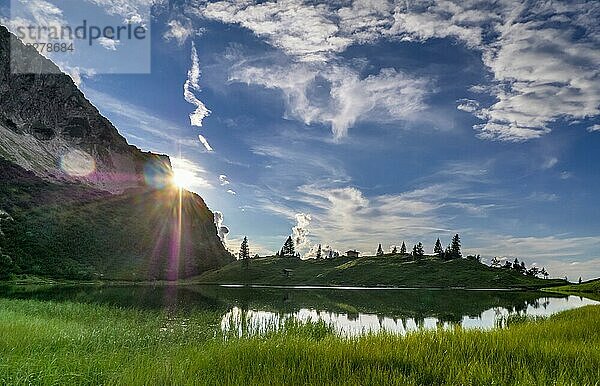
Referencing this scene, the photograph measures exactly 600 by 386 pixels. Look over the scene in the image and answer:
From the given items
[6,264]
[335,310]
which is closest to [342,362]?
[335,310]

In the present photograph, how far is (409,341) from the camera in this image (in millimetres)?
15375

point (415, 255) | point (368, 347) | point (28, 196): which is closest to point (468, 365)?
point (368, 347)

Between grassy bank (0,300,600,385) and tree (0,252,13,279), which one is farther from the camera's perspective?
tree (0,252,13,279)

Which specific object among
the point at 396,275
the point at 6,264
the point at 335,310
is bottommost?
the point at 396,275

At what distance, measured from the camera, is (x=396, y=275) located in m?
166

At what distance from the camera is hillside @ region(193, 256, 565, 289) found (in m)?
154

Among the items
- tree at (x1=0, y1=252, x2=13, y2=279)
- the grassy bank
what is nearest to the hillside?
tree at (x1=0, y1=252, x2=13, y2=279)

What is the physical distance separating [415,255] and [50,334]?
19355 centimetres

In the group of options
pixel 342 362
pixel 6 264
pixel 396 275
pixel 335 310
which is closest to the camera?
pixel 342 362

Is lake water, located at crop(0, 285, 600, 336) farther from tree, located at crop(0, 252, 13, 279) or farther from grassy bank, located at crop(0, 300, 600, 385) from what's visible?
tree, located at crop(0, 252, 13, 279)

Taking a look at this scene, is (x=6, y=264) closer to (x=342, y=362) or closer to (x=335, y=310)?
(x=335, y=310)

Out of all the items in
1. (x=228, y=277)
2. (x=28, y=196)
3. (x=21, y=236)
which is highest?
(x=28, y=196)

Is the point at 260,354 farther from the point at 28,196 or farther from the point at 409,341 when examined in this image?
the point at 28,196

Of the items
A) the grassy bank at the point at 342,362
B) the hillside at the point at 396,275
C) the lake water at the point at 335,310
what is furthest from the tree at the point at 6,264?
the grassy bank at the point at 342,362
